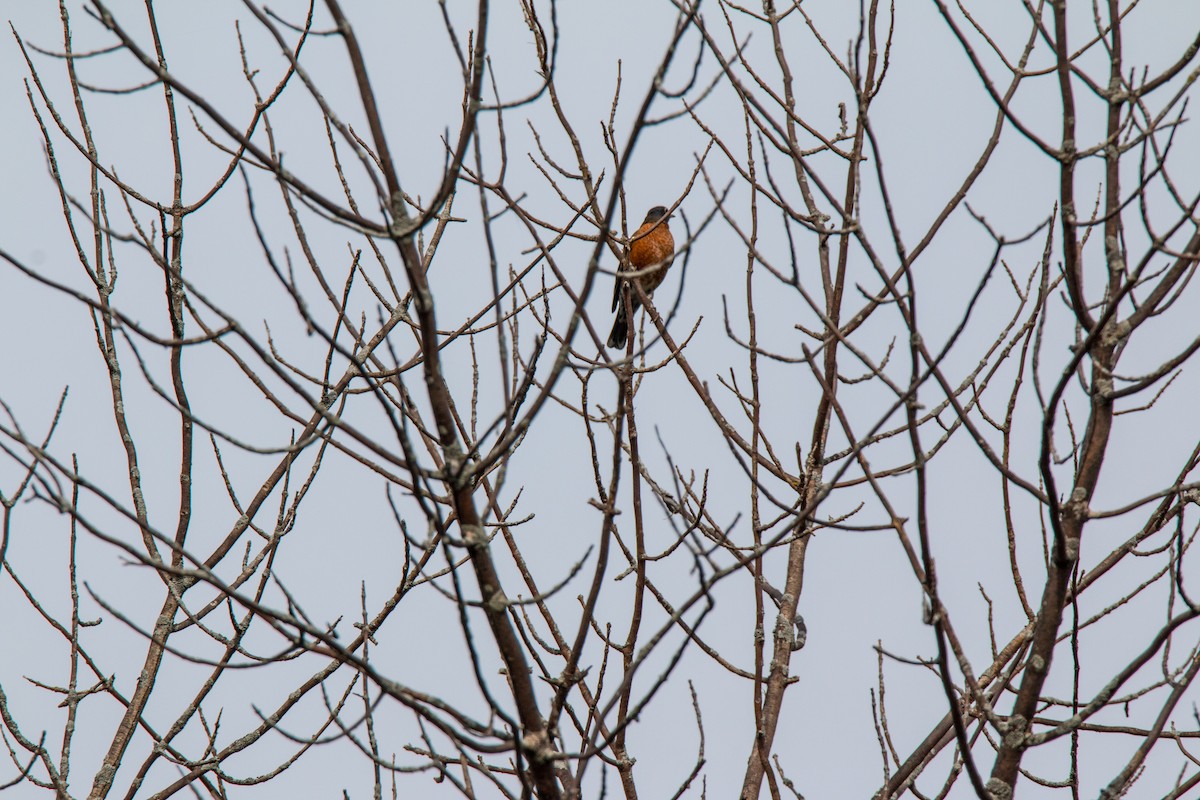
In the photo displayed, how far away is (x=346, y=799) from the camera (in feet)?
8.66

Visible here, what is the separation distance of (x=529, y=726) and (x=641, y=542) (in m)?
0.66

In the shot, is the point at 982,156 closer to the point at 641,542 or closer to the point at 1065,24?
the point at 1065,24

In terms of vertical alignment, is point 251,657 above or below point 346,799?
above

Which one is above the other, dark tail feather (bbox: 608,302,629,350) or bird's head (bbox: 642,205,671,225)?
bird's head (bbox: 642,205,671,225)

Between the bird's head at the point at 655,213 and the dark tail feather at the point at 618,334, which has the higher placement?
the bird's head at the point at 655,213

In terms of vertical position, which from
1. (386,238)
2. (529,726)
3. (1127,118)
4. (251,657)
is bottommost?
(529,726)

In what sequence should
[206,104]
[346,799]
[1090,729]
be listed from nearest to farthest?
[206,104], [346,799], [1090,729]

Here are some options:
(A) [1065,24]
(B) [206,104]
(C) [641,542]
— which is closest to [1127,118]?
(A) [1065,24]

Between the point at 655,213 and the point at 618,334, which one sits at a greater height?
the point at 655,213

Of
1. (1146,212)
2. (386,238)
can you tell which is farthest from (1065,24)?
(386,238)

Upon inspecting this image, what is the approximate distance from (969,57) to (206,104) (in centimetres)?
136

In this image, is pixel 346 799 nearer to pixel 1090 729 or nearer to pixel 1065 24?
pixel 1090 729

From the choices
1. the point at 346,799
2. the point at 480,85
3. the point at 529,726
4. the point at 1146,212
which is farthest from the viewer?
the point at 346,799

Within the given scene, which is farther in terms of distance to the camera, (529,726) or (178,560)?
(178,560)
